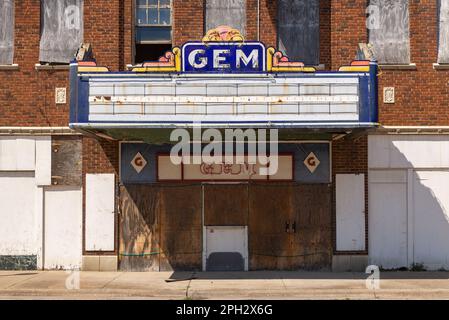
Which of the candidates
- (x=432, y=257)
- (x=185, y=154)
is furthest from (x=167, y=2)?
(x=432, y=257)

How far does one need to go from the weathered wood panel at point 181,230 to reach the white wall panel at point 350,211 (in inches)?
137

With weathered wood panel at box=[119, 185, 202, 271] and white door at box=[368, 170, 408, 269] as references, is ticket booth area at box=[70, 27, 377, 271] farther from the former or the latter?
white door at box=[368, 170, 408, 269]

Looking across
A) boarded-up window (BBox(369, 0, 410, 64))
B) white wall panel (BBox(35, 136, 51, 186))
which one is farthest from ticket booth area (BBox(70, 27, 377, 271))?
boarded-up window (BBox(369, 0, 410, 64))

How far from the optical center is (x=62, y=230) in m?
17.7

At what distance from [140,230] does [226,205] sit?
2235 millimetres

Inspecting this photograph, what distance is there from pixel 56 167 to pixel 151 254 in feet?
10.7

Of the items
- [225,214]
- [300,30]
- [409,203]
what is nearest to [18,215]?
[225,214]

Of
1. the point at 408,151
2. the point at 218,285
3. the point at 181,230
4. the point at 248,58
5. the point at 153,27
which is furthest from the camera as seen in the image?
the point at 153,27

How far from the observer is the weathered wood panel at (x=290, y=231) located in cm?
1748

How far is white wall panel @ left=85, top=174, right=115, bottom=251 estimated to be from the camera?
57.5 feet

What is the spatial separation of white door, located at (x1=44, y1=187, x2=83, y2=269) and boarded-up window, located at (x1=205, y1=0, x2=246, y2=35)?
18.3 ft

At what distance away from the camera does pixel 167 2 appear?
59.7 ft

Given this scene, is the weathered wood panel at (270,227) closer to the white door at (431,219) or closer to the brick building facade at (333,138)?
the brick building facade at (333,138)

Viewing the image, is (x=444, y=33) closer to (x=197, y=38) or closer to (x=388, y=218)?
(x=388, y=218)
